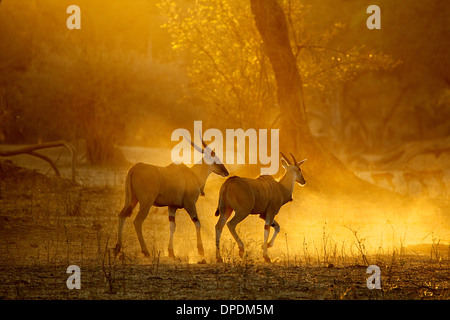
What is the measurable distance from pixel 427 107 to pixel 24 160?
3216 cm

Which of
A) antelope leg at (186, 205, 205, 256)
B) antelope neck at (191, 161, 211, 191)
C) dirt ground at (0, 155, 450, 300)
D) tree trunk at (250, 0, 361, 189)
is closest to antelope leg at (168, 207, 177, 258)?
dirt ground at (0, 155, 450, 300)

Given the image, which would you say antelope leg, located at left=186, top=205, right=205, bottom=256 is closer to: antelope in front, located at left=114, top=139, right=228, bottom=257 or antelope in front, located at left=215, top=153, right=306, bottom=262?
antelope in front, located at left=114, top=139, right=228, bottom=257

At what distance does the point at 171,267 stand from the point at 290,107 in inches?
473

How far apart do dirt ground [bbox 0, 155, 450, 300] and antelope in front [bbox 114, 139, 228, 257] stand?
542 millimetres

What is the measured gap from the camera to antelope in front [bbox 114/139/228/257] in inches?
454

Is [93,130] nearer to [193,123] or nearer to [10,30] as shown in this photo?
[10,30]

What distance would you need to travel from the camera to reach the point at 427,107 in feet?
179

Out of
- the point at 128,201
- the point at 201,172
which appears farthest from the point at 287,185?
the point at 128,201

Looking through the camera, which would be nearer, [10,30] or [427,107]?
[10,30]

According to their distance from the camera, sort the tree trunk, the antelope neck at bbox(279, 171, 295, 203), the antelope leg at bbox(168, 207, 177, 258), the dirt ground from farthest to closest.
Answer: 1. the tree trunk
2. the antelope neck at bbox(279, 171, 295, 203)
3. the antelope leg at bbox(168, 207, 177, 258)
4. the dirt ground

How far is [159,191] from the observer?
1167cm

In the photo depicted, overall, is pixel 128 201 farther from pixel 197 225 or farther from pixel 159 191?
pixel 197 225
